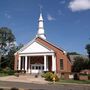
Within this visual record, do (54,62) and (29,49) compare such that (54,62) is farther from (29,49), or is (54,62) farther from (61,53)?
(29,49)

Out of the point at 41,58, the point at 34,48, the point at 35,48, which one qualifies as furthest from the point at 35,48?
the point at 41,58

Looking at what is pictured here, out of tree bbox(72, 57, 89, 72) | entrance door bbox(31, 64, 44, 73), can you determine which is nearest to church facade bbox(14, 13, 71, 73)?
entrance door bbox(31, 64, 44, 73)

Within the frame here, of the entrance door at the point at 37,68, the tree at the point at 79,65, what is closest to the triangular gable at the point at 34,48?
the entrance door at the point at 37,68

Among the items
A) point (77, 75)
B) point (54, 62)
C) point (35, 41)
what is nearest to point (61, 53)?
point (54, 62)

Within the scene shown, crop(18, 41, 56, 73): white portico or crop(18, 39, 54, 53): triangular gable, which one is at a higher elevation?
crop(18, 39, 54, 53): triangular gable

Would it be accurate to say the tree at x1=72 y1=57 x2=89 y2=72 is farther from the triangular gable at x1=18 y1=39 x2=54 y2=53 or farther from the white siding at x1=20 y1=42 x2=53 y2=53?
the white siding at x1=20 y1=42 x2=53 y2=53

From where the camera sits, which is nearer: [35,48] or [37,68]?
[35,48]

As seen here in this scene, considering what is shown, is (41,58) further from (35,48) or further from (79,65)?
(79,65)

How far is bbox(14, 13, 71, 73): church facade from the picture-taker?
64.4 m

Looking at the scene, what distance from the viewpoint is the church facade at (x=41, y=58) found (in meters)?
64.4

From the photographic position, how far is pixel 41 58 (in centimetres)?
6875

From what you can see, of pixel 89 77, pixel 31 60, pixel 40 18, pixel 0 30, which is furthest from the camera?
pixel 0 30

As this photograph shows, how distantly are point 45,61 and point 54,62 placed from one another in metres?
2.20

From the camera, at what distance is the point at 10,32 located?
286 feet
